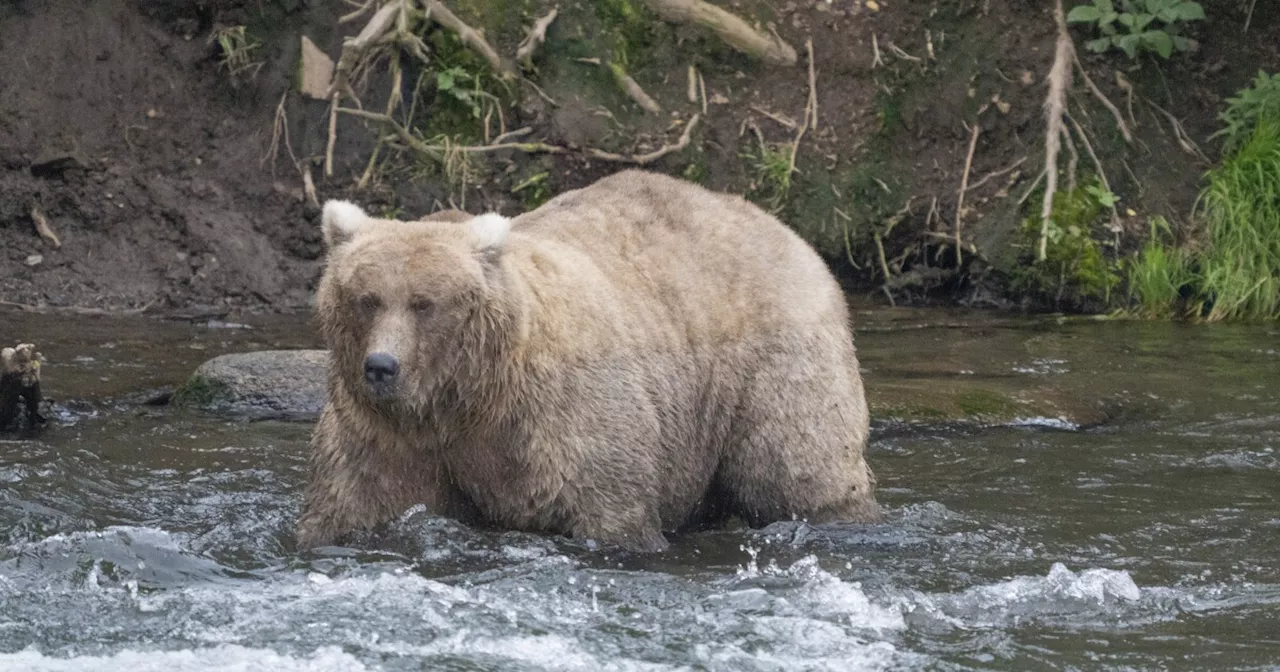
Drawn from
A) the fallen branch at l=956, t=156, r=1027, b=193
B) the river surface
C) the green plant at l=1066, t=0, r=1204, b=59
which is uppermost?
the green plant at l=1066, t=0, r=1204, b=59

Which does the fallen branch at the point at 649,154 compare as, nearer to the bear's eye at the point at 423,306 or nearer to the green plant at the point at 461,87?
the green plant at the point at 461,87

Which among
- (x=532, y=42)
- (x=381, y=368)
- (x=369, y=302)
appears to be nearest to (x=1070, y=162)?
(x=532, y=42)

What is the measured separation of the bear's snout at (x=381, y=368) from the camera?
549 centimetres

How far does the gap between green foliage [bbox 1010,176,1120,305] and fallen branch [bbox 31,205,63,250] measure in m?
6.33

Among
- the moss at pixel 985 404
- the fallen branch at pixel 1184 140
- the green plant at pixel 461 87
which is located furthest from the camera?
the fallen branch at pixel 1184 140

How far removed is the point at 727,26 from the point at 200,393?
5.16 metres

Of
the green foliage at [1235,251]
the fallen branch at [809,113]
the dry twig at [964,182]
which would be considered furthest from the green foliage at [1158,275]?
the fallen branch at [809,113]

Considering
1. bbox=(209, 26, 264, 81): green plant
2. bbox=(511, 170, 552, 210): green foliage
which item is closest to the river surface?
bbox=(511, 170, 552, 210): green foliage

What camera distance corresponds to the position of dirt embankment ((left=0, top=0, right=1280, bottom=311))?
475 inches

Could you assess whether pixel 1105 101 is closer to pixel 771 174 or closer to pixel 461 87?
pixel 771 174

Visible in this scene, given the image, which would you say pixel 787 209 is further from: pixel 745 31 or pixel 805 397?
pixel 805 397

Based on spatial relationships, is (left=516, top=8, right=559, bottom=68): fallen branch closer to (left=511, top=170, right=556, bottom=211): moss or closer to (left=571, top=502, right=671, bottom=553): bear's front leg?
(left=511, top=170, right=556, bottom=211): moss

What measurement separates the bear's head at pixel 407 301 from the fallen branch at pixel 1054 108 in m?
6.88

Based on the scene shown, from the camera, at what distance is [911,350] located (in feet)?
35.4
